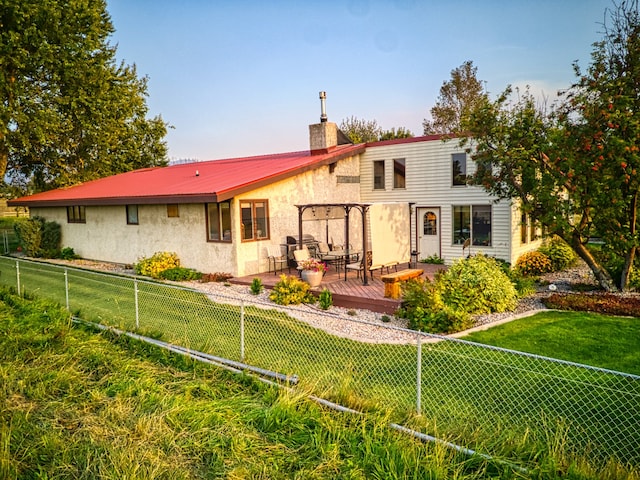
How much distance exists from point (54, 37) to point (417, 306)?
24.0 metres

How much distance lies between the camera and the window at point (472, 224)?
643 inches

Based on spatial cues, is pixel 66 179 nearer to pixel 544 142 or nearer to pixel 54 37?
pixel 54 37

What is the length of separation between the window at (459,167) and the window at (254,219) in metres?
6.68

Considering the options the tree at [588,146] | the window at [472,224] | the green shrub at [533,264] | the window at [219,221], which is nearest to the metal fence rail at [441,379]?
the window at [219,221]

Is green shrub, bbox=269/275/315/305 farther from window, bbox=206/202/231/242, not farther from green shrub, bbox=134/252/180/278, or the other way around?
green shrub, bbox=134/252/180/278

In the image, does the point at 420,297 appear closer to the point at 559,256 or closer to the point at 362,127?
the point at 559,256

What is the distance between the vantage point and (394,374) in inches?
274

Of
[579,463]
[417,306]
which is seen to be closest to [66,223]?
[417,306]

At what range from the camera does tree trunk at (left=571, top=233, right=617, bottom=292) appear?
40.0ft

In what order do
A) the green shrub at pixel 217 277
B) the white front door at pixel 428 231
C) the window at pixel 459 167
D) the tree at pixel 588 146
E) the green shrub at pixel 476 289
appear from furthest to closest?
the white front door at pixel 428 231
the window at pixel 459 167
the green shrub at pixel 217 277
the tree at pixel 588 146
the green shrub at pixel 476 289

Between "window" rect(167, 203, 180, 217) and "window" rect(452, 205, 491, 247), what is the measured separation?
9.56m

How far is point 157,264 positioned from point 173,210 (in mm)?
1953

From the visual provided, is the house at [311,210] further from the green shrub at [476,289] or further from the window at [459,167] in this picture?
the green shrub at [476,289]

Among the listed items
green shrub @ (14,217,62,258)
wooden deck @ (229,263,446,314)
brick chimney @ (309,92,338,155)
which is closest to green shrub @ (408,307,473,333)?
wooden deck @ (229,263,446,314)
